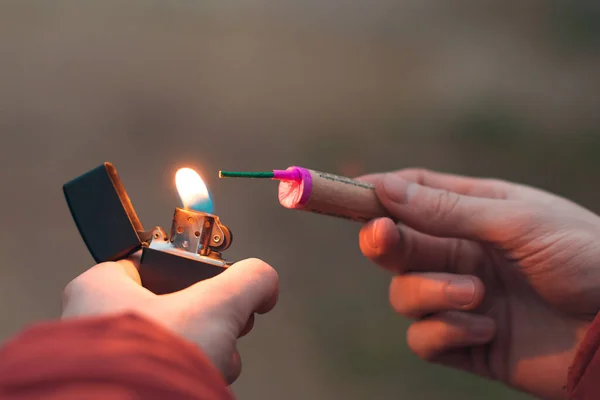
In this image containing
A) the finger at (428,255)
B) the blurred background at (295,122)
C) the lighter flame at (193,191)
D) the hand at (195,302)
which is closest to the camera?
the hand at (195,302)

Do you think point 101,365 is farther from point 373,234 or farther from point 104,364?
point 373,234

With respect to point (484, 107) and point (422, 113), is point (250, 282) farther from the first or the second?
point (484, 107)

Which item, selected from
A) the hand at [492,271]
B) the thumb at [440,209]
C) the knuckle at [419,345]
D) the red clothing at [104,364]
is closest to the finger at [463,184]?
the hand at [492,271]

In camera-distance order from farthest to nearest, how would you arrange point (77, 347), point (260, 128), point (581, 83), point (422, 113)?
point (581, 83) → point (422, 113) → point (260, 128) → point (77, 347)

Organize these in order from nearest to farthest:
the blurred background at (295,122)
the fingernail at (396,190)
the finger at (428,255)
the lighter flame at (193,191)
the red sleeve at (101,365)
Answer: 1. the red sleeve at (101,365)
2. the lighter flame at (193,191)
3. the fingernail at (396,190)
4. the finger at (428,255)
5. the blurred background at (295,122)

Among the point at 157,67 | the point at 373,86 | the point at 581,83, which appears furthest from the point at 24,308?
the point at 581,83

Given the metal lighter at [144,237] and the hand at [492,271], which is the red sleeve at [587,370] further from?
the metal lighter at [144,237]
